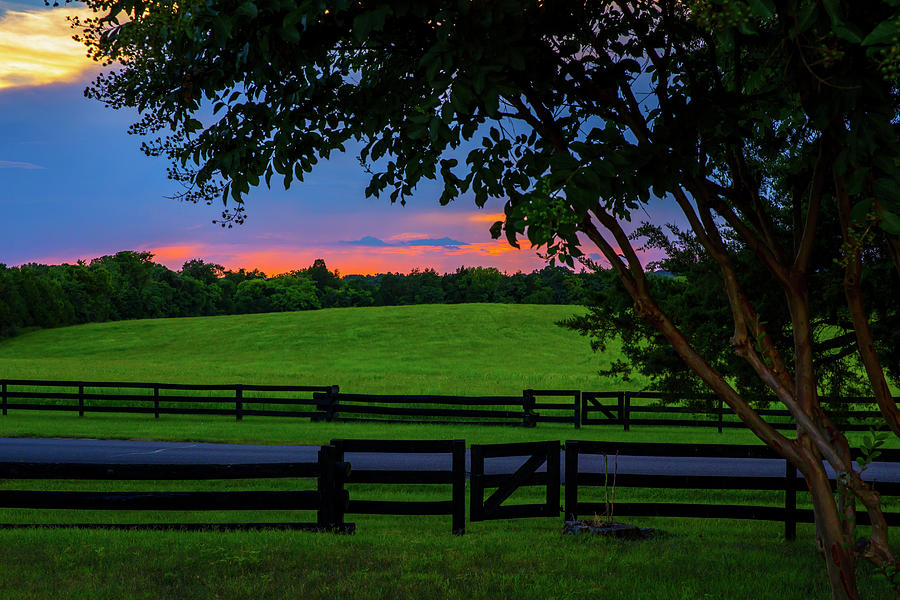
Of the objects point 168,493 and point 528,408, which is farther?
point 528,408

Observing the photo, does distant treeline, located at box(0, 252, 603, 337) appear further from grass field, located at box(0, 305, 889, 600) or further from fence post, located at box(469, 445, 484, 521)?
fence post, located at box(469, 445, 484, 521)

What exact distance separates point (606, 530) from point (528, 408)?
16405 millimetres

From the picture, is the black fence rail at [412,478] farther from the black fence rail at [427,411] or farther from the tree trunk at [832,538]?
the black fence rail at [427,411]

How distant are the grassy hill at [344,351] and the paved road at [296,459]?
19.7 metres

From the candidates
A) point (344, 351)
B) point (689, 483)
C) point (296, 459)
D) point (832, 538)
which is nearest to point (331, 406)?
point (296, 459)

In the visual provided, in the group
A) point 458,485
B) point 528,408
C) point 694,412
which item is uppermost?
point 694,412

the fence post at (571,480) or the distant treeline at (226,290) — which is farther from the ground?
Result: the distant treeline at (226,290)

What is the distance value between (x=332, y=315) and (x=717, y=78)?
7622 centimetres

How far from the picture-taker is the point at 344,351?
206 feet

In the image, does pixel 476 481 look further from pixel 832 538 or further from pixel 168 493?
pixel 832 538

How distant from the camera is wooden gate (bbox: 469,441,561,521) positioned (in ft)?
32.7

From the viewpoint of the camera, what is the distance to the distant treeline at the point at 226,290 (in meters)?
101

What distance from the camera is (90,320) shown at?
10250cm

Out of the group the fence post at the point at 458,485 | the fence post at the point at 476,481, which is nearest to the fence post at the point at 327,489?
the fence post at the point at 458,485
